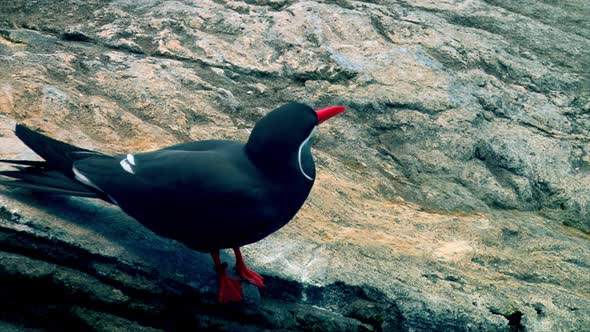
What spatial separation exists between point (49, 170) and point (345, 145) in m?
2.07

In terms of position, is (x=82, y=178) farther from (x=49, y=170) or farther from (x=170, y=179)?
(x=170, y=179)

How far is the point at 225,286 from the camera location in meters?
3.14

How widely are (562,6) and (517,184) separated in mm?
3103

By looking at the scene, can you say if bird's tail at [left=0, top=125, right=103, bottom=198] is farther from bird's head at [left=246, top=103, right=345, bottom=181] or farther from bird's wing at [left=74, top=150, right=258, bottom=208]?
bird's head at [left=246, top=103, right=345, bottom=181]

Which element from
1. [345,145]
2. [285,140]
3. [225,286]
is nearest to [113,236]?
[225,286]

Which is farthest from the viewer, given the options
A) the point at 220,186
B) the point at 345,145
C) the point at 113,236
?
the point at 345,145

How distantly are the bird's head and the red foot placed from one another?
1.65 ft

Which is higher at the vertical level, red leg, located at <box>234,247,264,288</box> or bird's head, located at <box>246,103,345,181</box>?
bird's head, located at <box>246,103,345,181</box>

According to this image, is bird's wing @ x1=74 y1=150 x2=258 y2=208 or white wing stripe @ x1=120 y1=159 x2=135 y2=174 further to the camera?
white wing stripe @ x1=120 y1=159 x2=135 y2=174

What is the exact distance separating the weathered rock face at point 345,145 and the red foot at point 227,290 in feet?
0.35

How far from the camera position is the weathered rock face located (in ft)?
10.5

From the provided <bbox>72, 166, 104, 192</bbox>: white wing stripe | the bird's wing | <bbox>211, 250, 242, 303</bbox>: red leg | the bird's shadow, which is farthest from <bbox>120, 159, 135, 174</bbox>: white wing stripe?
<bbox>211, 250, 242, 303</bbox>: red leg

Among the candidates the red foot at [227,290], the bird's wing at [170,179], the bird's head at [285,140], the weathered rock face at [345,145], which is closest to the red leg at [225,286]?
the red foot at [227,290]

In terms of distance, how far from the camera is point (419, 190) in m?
4.56
